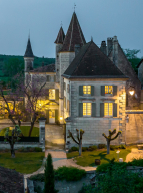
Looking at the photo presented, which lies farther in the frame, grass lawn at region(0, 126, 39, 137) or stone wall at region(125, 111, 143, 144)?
A: grass lawn at region(0, 126, 39, 137)

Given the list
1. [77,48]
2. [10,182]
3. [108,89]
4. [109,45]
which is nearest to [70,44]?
[77,48]

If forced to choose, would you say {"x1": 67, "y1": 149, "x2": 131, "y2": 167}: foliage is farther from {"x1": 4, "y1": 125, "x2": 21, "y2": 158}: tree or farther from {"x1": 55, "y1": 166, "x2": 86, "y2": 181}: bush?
{"x1": 55, "y1": 166, "x2": 86, "y2": 181}: bush

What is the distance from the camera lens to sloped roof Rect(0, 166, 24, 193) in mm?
13861

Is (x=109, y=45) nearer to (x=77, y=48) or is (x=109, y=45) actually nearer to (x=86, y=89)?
(x=77, y=48)

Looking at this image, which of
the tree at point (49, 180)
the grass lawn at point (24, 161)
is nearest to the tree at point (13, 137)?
the grass lawn at point (24, 161)

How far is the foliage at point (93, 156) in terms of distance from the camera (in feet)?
81.7

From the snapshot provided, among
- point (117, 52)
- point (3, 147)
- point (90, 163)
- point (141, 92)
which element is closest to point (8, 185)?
point (90, 163)

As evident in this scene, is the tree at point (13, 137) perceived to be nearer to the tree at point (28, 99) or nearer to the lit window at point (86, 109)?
the tree at point (28, 99)

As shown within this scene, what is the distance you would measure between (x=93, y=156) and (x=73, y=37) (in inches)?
767

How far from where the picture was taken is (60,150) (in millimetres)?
29422

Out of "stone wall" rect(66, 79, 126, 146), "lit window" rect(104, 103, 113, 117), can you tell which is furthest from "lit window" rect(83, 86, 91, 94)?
"lit window" rect(104, 103, 113, 117)

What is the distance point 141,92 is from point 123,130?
14.6 metres

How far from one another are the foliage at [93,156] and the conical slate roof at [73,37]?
1671 cm

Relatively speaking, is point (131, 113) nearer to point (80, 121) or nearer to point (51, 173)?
point (80, 121)
